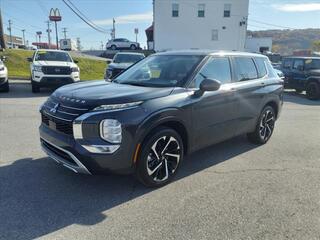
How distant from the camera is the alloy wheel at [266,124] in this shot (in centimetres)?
624

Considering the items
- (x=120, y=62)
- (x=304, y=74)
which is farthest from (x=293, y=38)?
(x=120, y=62)

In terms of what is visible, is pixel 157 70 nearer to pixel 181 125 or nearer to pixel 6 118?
pixel 181 125

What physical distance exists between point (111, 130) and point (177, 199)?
3.82ft

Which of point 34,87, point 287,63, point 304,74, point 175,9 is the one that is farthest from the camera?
point 175,9

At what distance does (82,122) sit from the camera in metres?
3.63

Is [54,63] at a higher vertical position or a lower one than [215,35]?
lower

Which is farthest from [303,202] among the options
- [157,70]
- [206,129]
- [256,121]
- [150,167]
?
[157,70]

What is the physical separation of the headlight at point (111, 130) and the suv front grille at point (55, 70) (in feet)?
32.4

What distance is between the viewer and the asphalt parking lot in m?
3.23

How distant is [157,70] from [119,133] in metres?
1.73

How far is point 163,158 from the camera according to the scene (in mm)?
4191

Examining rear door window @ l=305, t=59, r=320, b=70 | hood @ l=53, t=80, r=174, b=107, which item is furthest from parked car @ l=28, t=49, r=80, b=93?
rear door window @ l=305, t=59, r=320, b=70

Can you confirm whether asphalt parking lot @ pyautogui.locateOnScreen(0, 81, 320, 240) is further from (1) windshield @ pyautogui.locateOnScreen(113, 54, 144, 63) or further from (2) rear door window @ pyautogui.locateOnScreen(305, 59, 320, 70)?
(2) rear door window @ pyautogui.locateOnScreen(305, 59, 320, 70)

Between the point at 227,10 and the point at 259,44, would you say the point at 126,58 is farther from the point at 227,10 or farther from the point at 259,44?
the point at 259,44
